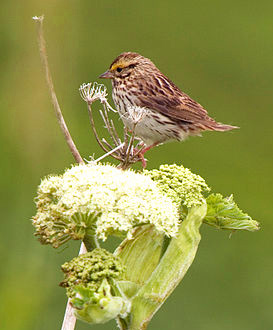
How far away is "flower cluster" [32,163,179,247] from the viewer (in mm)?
2070

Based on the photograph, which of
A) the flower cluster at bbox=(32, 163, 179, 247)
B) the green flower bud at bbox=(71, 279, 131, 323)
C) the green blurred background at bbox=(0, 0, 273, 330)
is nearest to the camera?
the green flower bud at bbox=(71, 279, 131, 323)

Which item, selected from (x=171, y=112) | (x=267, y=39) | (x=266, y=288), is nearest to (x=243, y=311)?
(x=266, y=288)

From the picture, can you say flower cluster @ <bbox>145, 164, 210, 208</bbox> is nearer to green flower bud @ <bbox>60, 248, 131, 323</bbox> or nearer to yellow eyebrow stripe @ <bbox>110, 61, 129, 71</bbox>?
green flower bud @ <bbox>60, 248, 131, 323</bbox>

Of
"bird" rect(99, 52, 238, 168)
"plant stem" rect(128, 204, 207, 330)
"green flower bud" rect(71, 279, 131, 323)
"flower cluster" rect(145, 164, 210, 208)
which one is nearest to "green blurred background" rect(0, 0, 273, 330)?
"bird" rect(99, 52, 238, 168)

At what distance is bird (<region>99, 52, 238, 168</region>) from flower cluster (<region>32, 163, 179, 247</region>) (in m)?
1.42

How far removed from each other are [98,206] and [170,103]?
179cm

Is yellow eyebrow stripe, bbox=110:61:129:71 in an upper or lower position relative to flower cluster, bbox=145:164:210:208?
upper

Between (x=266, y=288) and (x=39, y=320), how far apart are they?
2.43 m

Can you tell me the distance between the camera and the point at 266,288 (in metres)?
5.48

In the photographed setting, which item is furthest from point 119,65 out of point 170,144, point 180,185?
point 170,144

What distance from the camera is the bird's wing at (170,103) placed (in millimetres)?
3727

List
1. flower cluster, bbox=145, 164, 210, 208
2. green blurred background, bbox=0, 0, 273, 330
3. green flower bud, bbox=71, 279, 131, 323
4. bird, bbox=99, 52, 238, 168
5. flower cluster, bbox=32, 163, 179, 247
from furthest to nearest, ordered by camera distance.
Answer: green blurred background, bbox=0, 0, 273, 330, bird, bbox=99, 52, 238, 168, flower cluster, bbox=145, 164, 210, 208, flower cluster, bbox=32, 163, 179, 247, green flower bud, bbox=71, 279, 131, 323

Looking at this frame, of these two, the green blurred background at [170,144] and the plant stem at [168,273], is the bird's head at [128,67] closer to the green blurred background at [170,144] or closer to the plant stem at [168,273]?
the green blurred background at [170,144]

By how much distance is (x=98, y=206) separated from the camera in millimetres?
2062
